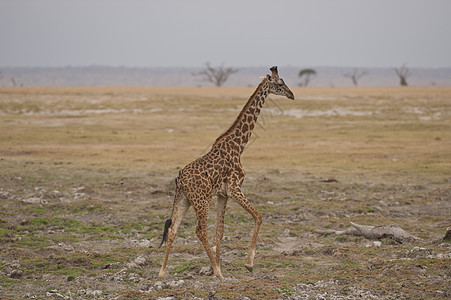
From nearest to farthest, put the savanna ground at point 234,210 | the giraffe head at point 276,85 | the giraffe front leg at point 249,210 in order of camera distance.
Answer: the savanna ground at point 234,210 → the giraffe front leg at point 249,210 → the giraffe head at point 276,85

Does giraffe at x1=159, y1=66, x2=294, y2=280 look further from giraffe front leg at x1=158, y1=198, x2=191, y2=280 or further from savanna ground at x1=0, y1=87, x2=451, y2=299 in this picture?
savanna ground at x1=0, y1=87, x2=451, y2=299

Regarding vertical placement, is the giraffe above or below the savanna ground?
above

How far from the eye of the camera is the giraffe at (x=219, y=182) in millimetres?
7727

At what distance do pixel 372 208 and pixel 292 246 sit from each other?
389 centimetres

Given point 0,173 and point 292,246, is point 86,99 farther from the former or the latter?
point 292,246

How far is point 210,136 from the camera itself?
29.6 metres

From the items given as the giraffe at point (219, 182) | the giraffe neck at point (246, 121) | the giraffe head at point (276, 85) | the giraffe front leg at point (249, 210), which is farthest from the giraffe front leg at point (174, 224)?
the giraffe head at point (276, 85)

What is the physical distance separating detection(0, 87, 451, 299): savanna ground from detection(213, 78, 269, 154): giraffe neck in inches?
10.5

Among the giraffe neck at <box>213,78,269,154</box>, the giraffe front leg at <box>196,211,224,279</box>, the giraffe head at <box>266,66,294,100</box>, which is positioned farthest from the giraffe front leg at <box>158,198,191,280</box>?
the giraffe head at <box>266,66,294,100</box>

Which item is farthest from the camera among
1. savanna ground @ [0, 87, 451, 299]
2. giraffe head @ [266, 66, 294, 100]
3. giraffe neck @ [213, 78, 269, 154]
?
giraffe head @ [266, 66, 294, 100]

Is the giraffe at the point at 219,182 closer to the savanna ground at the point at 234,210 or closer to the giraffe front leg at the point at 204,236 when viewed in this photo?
the giraffe front leg at the point at 204,236

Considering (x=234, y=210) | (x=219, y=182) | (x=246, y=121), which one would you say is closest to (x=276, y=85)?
(x=246, y=121)

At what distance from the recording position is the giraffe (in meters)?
7.73

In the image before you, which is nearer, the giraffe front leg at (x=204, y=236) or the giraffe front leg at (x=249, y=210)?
the giraffe front leg at (x=204, y=236)
